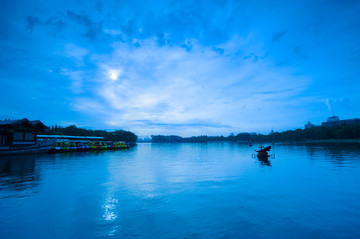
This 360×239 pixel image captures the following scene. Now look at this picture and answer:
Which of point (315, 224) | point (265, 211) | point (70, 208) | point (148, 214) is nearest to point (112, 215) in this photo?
point (148, 214)

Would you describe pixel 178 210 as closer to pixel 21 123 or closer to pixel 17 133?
pixel 21 123

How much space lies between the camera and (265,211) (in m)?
14.2

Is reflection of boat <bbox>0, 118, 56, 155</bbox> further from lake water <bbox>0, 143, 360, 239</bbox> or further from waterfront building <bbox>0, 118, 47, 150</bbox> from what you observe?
lake water <bbox>0, 143, 360, 239</bbox>

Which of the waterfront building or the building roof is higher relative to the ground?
the building roof

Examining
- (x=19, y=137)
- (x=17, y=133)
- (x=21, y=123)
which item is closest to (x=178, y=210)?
(x=21, y=123)

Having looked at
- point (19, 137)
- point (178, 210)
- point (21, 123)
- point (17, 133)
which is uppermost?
point (21, 123)

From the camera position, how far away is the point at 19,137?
183ft

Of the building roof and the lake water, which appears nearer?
the lake water

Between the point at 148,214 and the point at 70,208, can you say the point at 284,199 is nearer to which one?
the point at 148,214

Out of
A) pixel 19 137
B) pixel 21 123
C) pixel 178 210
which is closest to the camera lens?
pixel 178 210

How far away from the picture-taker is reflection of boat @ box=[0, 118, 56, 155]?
5162 cm

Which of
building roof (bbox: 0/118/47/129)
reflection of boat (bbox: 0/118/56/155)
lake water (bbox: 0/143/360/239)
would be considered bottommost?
lake water (bbox: 0/143/360/239)

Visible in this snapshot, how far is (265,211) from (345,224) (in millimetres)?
4741

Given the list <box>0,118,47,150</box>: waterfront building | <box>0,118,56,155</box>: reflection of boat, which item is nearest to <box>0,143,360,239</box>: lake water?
<box>0,118,56,155</box>: reflection of boat
